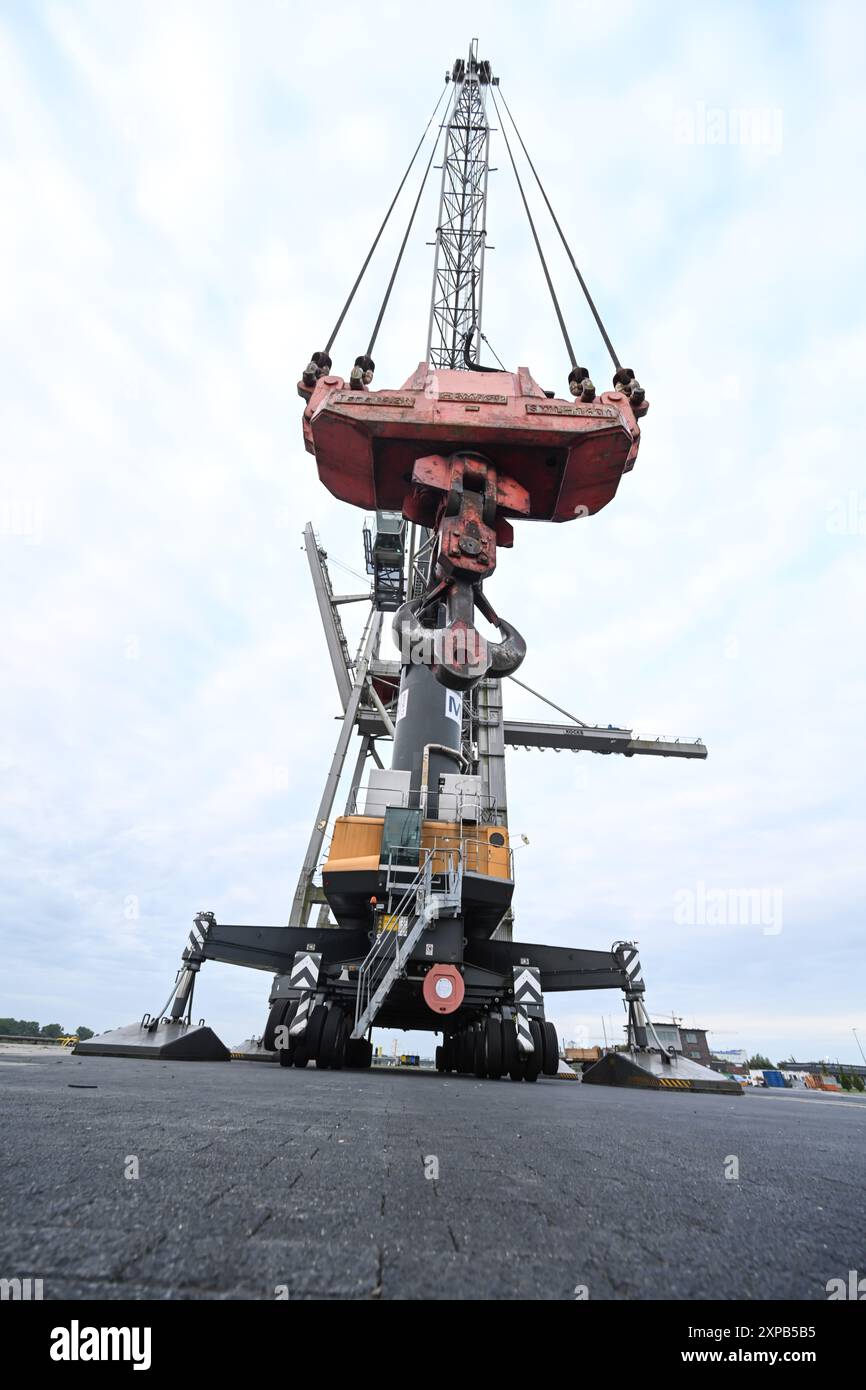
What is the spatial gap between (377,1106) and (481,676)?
2.91 meters

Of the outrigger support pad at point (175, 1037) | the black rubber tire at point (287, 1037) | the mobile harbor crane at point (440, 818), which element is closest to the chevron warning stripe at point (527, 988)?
the mobile harbor crane at point (440, 818)

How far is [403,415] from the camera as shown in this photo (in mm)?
5762

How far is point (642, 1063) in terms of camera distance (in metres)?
10.8

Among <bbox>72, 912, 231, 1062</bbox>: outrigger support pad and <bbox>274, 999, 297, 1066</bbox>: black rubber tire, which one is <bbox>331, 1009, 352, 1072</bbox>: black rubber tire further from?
<bbox>72, 912, 231, 1062</bbox>: outrigger support pad

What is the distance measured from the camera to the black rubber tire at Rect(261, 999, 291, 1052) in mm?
9836

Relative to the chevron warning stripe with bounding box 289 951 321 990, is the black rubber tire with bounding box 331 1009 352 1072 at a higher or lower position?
lower

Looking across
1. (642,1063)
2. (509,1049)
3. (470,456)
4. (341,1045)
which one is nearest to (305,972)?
(341,1045)

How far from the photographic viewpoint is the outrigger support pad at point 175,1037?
29.7ft

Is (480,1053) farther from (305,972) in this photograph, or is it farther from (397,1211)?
(397,1211)

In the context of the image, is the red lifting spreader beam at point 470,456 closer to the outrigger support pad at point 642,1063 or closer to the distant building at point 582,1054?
the outrigger support pad at point 642,1063

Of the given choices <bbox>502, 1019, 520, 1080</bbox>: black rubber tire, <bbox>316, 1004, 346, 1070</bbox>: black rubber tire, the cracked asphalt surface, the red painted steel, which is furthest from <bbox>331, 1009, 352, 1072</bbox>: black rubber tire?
the red painted steel

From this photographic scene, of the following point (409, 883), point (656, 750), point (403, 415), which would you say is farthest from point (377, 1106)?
point (656, 750)

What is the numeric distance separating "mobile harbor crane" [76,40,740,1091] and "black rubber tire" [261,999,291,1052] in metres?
0.05

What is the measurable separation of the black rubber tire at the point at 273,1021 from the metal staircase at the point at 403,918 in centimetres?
129
